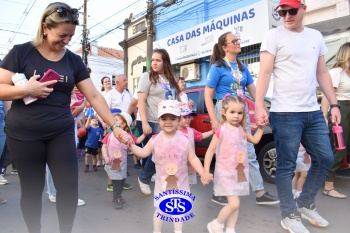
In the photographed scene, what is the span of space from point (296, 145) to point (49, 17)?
224 cm

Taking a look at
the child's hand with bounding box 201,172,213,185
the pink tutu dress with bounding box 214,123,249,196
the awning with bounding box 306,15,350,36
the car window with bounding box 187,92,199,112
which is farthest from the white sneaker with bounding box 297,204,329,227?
the awning with bounding box 306,15,350,36

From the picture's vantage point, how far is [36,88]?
2033 mm

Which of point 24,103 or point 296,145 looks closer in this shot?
point 24,103

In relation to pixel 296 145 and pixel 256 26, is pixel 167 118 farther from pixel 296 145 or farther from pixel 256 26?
pixel 256 26

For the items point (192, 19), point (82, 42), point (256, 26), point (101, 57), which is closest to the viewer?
point (256, 26)

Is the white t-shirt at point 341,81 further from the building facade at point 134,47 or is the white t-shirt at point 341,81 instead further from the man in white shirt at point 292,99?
the building facade at point 134,47

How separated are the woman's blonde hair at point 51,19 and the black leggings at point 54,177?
2.31ft

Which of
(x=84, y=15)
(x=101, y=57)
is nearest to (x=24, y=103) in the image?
(x=84, y=15)

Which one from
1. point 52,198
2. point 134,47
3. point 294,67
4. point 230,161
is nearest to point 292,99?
point 294,67

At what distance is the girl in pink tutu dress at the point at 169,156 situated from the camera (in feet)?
8.66

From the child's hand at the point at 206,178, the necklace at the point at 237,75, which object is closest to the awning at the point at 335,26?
the necklace at the point at 237,75

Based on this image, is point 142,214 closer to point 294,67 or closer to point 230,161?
point 230,161

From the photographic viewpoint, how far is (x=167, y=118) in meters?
2.77

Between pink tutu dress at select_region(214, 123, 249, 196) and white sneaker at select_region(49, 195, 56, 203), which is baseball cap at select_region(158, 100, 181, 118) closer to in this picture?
pink tutu dress at select_region(214, 123, 249, 196)
